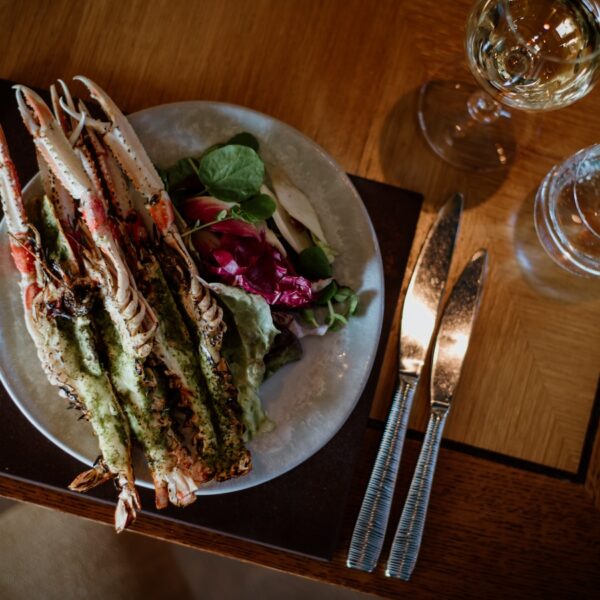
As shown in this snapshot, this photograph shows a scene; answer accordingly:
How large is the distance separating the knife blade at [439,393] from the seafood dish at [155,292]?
0.57ft

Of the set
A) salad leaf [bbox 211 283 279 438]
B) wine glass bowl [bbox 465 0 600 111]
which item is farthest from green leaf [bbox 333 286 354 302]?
wine glass bowl [bbox 465 0 600 111]

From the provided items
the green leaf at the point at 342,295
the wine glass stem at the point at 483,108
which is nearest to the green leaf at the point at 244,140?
the green leaf at the point at 342,295

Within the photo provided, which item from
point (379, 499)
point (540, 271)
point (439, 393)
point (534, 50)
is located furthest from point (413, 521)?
point (534, 50)


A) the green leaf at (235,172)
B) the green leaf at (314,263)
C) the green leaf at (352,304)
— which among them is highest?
the green leaf at (235,172)

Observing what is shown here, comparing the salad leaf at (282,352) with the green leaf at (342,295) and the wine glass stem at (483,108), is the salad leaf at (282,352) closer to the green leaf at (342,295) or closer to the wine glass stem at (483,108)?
the green leaf at (342,295)

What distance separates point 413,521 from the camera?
0.91 m

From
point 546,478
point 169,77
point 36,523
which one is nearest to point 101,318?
point 169,77

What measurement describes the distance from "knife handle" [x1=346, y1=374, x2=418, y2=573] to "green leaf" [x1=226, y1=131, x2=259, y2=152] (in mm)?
417

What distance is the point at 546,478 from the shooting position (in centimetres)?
96

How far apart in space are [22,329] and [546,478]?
30.9 inches

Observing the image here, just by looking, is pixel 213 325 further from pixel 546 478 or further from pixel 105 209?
pixel 546 478

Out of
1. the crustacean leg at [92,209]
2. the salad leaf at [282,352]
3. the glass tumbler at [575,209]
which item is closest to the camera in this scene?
the crustacean leg at [92,209]

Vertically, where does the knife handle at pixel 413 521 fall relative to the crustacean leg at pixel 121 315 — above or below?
below

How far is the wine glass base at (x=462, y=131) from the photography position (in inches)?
38.1
